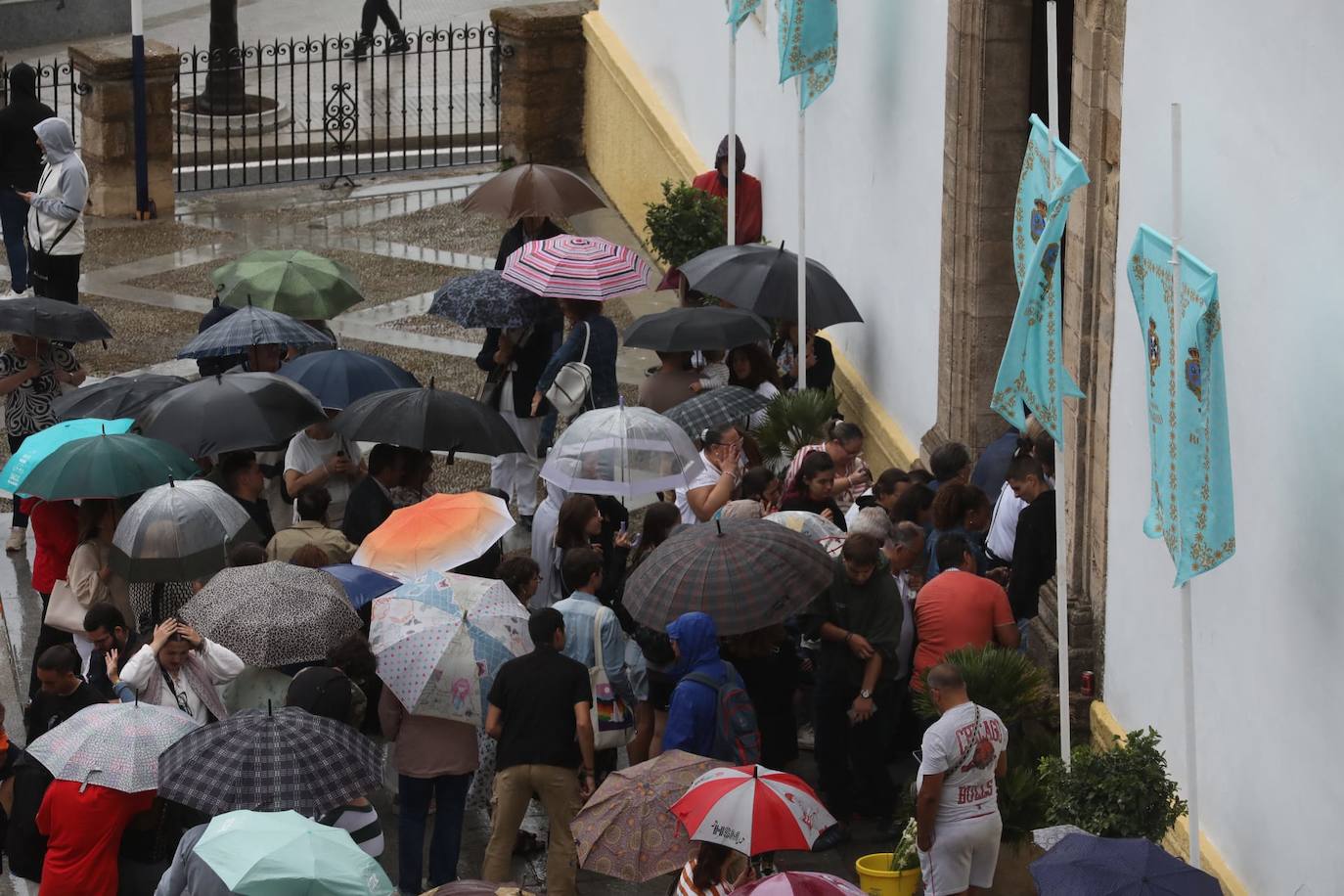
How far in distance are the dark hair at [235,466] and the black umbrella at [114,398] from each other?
2.60 ft

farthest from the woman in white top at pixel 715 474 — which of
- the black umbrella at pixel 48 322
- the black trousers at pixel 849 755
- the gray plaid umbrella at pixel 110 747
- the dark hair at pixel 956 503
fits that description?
the black umbrella at pixel 48 322

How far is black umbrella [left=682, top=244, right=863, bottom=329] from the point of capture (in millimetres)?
12781

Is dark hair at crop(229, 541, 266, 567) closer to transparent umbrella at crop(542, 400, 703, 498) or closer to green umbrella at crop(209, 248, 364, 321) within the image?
transparent umbrella at crop(542, 400, 703, 498)

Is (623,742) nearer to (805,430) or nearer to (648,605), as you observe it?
(648,605)

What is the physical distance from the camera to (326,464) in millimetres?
11180

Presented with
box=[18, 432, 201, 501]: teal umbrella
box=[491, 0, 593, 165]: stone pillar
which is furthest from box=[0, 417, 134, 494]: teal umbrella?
box=[491, 0, 593, 165]: stone pillar

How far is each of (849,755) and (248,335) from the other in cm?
436

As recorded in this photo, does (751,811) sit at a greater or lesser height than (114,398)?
lesser

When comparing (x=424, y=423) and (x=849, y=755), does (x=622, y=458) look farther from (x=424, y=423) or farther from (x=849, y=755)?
(x=849, y=755)

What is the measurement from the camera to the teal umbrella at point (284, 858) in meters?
6.57

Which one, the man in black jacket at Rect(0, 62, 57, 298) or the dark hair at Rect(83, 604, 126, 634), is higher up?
the man in black jacket at Rect(0, 62, 57, 298)

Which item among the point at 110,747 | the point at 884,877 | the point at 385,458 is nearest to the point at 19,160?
the point at 385,458

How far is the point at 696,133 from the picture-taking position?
60.9ft

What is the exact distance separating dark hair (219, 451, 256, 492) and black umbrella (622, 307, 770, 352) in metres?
2.45
